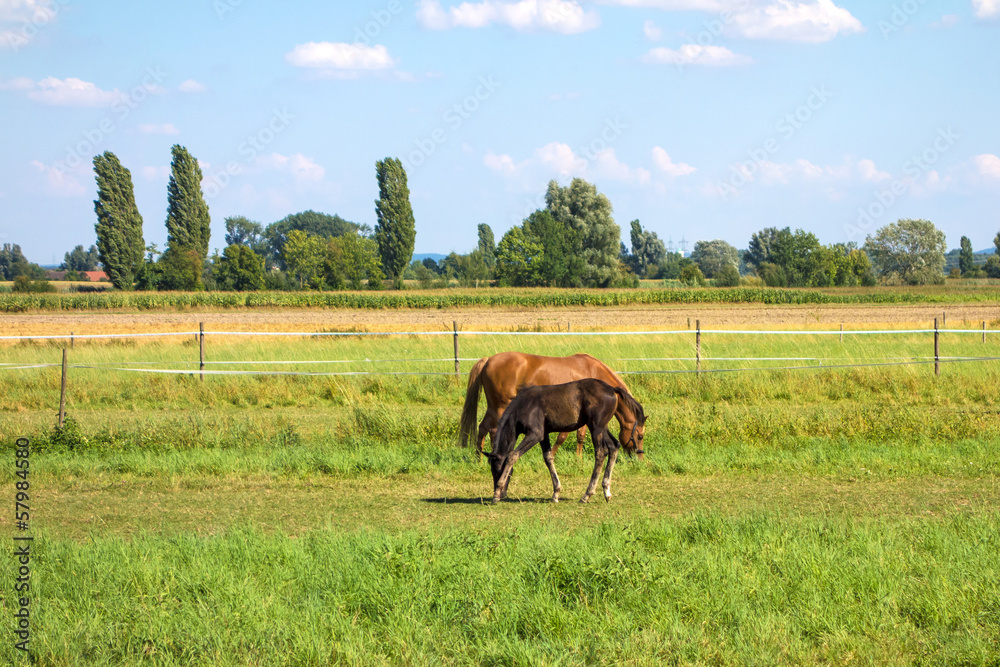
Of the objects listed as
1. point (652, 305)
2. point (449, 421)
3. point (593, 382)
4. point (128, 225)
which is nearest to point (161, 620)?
point (593, 382)

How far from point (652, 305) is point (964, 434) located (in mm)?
40452

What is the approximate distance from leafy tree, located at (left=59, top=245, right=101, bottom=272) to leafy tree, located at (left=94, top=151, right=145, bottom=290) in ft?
346

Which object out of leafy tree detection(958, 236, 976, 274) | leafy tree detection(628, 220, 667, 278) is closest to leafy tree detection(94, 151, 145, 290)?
leafy tree detection(628, 220, 667, 278)

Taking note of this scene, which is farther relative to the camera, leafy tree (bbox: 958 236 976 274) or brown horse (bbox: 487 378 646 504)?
leafy tree (bbox: 958 236 976 274)

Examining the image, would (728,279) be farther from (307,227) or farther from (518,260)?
(307,227)

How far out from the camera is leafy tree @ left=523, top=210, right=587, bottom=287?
72250mm

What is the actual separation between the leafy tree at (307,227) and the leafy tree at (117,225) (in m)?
77.9

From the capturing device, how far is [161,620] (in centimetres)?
468

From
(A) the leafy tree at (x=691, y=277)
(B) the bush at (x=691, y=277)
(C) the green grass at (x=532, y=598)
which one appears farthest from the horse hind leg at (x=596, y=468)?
(A) the leafy tree at (x=691, y=277)

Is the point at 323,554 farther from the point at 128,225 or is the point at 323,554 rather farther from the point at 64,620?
the point at 128,225

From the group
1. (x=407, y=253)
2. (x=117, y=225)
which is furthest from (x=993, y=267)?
(x=117, y=225)

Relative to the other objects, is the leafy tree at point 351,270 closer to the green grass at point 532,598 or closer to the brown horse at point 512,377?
the brown horse at point 512,377

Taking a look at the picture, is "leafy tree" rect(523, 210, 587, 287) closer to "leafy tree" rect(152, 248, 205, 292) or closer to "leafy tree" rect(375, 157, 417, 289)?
"leafy tree" rect(375, 157, 417, 289)

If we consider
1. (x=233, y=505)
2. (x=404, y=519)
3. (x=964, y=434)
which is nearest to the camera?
(x=404, y=519)
